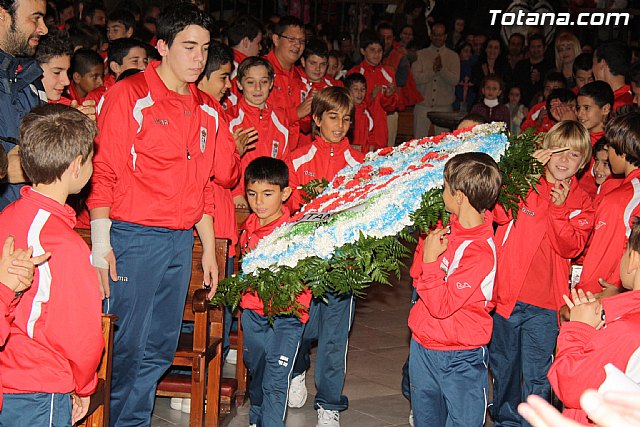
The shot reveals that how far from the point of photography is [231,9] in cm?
1625

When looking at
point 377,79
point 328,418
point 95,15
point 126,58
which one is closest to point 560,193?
point 328,418

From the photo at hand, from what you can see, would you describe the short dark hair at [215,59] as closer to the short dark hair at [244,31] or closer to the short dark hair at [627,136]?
the short dark hair at [244,31]

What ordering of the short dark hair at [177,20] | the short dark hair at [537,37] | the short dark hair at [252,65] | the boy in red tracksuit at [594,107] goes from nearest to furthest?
the short dark hair at [177,20] → the short dark hair at [252,65] → the boy in red tracksuit at [594,107] → the short dark hair at [537,37]

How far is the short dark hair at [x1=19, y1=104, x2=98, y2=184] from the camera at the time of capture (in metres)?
3.63

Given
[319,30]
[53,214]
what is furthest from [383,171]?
[319,30]

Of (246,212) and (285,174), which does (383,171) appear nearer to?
(285,174)

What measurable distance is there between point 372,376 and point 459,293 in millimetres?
2736

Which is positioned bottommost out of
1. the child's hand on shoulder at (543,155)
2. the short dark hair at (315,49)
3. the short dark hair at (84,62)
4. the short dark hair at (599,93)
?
the child's hand on shoulder at (543,155)

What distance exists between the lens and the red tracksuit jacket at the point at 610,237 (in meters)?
5.04

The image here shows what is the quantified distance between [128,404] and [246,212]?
1934 millimetres

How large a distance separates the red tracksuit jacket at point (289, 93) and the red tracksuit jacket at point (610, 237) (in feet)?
12.0

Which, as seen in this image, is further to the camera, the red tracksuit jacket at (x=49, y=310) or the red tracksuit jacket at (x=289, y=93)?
the red tracksuit jacket at (x=289, y=93)

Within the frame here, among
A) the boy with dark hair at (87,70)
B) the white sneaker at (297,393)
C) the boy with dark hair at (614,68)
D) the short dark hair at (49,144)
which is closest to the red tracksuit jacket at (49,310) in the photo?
the short dark hair at (49,144)

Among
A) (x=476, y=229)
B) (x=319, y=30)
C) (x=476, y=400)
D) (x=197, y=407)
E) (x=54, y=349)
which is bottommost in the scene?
(x=197, y=407)
